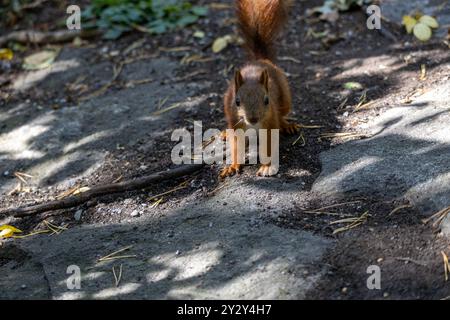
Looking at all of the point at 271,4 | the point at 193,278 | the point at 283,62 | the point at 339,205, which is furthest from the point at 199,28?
the point at 193,278

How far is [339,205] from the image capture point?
3.01 meters

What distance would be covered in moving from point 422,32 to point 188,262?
268 centimetres

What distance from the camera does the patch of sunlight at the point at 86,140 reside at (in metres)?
4.00

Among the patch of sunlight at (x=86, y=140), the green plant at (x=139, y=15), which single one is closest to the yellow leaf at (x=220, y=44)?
the green plant at (x=139, y=15)

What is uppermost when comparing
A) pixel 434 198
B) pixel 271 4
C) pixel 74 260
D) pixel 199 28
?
pixel 271 4

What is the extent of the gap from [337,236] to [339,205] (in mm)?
257

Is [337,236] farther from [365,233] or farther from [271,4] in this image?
[271,4]

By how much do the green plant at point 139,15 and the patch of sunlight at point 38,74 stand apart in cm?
41

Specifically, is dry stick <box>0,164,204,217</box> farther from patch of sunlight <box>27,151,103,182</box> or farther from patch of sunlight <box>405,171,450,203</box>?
patch of sunlight <box>405,171,450,203</box>

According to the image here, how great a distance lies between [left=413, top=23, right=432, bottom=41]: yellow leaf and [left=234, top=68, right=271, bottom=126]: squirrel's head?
159 centimetres

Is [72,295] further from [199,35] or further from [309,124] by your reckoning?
[199,35]

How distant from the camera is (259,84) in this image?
3.45 meters

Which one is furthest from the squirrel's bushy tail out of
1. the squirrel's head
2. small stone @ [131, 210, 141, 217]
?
small stone @ [131, 210, 141, 217]
